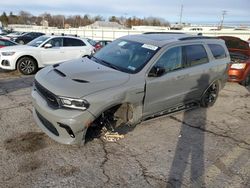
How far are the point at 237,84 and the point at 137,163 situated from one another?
6.93 metres

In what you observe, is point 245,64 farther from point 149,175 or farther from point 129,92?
point 149,175

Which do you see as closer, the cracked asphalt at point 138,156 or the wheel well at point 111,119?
the cracked asphalt at point 138,156

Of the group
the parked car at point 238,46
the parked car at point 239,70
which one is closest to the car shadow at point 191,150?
the parked car at point 239,70

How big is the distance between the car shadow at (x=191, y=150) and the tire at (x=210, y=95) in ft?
1.18

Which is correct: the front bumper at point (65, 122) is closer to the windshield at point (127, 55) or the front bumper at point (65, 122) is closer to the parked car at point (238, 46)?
the windshield at point (127, 55)

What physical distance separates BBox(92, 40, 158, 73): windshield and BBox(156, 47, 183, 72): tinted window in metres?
0.21

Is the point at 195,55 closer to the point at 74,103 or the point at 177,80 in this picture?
the point at 177,80

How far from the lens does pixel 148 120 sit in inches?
184

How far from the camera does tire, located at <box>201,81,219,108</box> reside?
19.7ft

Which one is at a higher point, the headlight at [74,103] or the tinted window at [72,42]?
the tinted window at [72,42]

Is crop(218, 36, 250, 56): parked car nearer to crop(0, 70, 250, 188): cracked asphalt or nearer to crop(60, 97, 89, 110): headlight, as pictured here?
crop(0, 70, 250, 188): cracked asphalt

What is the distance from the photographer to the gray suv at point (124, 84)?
3.53m

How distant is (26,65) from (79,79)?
19.6 ft

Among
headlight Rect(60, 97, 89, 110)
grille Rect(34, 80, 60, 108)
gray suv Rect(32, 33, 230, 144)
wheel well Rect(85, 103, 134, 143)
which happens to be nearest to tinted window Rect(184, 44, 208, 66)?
gray suv Rect(32, 33, 230, 144)
